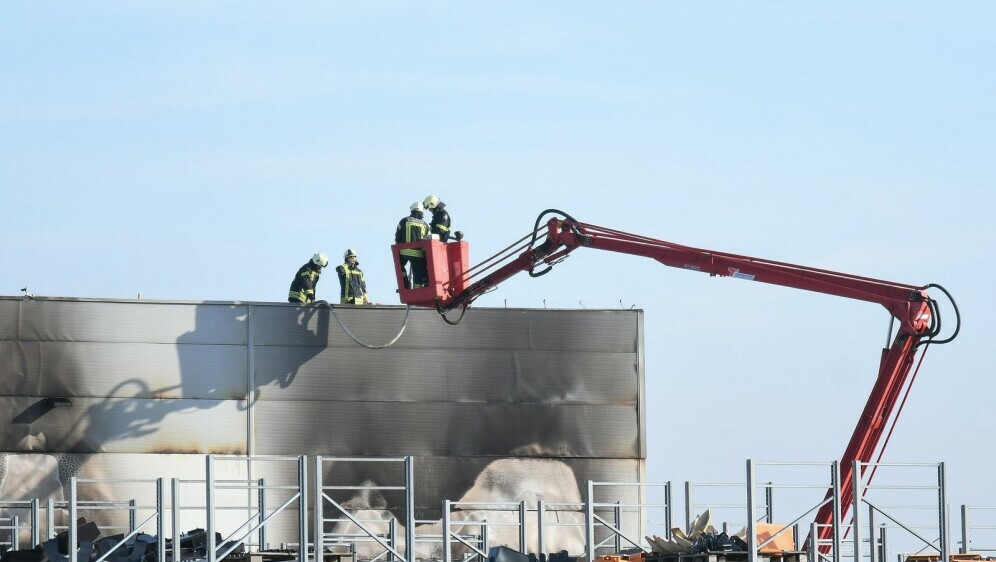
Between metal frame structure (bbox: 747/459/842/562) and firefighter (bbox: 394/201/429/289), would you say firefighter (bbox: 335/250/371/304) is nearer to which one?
firefighter (bbox: 394/201/429/289)

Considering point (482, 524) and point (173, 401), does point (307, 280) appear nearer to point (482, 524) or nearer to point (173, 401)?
point (173, 401)

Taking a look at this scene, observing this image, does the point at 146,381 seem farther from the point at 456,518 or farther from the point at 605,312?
the point at 605,312

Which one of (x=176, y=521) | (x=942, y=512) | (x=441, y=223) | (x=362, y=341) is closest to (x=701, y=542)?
(x=942, y=512)

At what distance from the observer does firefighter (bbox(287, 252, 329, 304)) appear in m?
31.7

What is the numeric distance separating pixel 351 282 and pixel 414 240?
2.72m

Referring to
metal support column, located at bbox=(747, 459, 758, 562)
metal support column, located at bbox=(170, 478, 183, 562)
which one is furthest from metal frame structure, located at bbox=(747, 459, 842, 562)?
metal support column, located at bbox=(170, 478, 183, 562)

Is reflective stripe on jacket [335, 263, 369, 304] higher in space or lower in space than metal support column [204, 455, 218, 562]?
higher

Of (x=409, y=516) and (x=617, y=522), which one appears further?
(x=617, y=522)

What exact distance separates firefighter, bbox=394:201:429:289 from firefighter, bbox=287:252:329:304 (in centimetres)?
239

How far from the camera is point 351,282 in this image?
31.9 m

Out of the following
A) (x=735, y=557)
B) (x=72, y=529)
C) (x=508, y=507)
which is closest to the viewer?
(x=735, y=557)

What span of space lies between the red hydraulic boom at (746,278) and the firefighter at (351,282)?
2017 millimetres

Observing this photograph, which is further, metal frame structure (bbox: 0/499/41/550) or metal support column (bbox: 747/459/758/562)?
metal frame structure (bbox: 0/499/41/550)

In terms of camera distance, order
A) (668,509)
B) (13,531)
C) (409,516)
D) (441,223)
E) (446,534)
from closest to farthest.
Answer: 1. (409,516)
2. (446,534)
3. (668,509)
4. (13,531)
5. (441,223)
